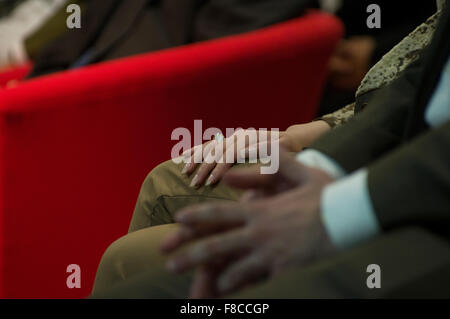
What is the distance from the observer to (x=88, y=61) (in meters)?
1.48

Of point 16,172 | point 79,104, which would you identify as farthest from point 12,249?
point 79,104

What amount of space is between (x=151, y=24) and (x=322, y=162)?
1005 mm

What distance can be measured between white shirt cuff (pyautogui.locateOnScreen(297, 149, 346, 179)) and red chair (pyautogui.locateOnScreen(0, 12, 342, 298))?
399 millimetres

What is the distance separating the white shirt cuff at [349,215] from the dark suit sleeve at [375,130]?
2.9 inches

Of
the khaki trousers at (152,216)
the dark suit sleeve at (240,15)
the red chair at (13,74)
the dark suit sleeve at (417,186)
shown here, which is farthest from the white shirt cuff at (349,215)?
the red chair at (13,74)

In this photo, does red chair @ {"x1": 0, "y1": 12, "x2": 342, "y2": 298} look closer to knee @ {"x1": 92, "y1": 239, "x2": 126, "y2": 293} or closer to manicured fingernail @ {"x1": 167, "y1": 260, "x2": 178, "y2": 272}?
knee @ {"x1": 92, "y1": 239, "x2": 126, "y2": 293}

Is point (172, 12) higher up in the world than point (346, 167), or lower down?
higher up

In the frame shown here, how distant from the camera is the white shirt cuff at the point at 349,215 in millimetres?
443

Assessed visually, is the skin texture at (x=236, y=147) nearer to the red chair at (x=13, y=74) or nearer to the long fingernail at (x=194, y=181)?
the long fingernail at (x=194, y=181)

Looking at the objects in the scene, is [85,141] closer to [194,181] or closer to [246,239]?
[194,181]

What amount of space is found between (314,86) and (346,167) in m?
0.72

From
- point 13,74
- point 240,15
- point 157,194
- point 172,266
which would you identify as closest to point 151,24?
point 240,15

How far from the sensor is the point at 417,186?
1.41ft
